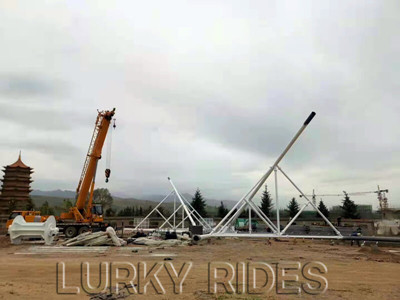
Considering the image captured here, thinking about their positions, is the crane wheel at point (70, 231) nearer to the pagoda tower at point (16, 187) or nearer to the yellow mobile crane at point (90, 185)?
the yellow mobile crane at point (90, 185)

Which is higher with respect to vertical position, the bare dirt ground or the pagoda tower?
the pagoda tower

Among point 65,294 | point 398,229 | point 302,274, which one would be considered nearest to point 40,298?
point 65,294

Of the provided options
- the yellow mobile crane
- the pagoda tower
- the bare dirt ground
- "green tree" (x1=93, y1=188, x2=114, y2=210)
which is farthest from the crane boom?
"green tree" (x1=93, y1=188, x2=114, y2=210)

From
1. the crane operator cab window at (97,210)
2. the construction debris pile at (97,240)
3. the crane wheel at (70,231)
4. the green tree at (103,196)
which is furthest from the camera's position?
the green tree at (103,196)

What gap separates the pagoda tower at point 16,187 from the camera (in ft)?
171

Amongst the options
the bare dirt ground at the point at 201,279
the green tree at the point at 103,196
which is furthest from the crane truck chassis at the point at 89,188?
the green tree at the point at 103,196

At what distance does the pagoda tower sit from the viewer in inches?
2047

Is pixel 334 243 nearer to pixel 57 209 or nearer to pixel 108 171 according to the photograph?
pixel 108 171

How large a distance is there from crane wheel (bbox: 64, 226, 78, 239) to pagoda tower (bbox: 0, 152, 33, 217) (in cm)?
3048

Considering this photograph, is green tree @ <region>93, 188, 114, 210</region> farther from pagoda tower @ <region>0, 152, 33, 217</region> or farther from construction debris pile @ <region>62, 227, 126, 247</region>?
construction debris pile @ <region>62, 227, 126, 247</region>

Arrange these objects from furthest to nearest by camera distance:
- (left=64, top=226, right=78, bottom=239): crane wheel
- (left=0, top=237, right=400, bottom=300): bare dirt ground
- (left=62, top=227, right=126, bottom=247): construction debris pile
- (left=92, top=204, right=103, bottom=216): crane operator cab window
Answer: (left=92, top=204, right=103, bottom=216): crane operator cab window < (left=64, top=226, right=78, bottom=239): crane wheel < (left=62, top=227, right=126, bottom=247): construction debris pile < (left=0, top=237, right=400, bottom=300): bare dirt ground

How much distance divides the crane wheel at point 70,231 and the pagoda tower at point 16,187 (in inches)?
1200

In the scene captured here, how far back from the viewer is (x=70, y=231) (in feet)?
81.8

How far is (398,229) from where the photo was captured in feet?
93.3
